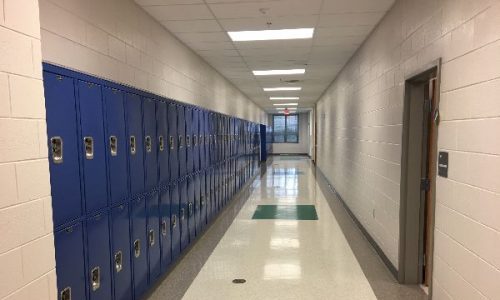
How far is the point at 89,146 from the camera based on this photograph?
209cm

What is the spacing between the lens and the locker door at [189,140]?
163 inches

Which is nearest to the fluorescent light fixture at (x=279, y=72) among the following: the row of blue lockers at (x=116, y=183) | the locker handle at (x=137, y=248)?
the row of blue lockers at (x=116, y=183)

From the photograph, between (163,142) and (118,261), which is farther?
(163,142)

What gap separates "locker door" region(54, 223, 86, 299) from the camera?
1.80 meters

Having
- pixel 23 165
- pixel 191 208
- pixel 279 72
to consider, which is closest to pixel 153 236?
pixel 191 208

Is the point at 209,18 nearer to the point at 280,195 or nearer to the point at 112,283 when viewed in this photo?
the point at 112,283

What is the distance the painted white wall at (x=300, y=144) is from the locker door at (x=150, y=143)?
1894 centimetres

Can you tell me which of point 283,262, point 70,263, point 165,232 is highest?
point 70,263

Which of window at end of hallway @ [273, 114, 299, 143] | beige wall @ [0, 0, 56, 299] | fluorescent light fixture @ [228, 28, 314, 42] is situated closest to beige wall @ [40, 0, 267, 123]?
beige wall @ [0, 0, 56, 299]

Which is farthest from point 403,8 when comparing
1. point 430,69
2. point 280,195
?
point 280,195

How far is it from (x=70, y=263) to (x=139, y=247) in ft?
3.12

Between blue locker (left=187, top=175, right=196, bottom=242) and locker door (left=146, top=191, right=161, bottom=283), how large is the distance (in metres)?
0.95

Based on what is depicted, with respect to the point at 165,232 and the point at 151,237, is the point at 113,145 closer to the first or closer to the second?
the point at 151,237

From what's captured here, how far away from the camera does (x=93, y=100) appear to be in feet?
7.01
